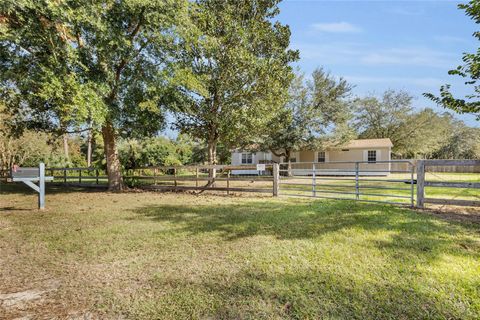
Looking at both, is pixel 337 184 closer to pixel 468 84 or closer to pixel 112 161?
pixel 468 84

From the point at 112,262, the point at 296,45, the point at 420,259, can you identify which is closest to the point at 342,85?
the point at 296,45

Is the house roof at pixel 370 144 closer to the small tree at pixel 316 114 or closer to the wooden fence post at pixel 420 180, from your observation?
the small tree at pixel 316 114

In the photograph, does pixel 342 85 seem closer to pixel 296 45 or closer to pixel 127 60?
pixel 296 45

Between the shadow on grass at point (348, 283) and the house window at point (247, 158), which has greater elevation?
the house window at point (247, 158)

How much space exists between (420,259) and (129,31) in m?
12.1

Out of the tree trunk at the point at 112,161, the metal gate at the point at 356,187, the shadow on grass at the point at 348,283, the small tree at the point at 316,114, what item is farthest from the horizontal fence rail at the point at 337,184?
the small tree at the point at 316,114

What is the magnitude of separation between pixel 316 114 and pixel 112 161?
54.3ft

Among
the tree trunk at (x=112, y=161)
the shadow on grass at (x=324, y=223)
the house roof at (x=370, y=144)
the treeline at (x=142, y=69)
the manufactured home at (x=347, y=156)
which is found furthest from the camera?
the manufactured home at (x=347, y=156)

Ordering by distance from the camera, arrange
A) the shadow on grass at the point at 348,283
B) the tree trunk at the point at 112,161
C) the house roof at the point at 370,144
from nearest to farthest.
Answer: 1. the shadow on grass at the point at 348,283
2. the tree trunk at the point at 112,161
3. the house roof at the point at 370,144

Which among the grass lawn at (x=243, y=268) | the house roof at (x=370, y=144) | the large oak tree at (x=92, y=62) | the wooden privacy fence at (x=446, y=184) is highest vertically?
the large oak tree at (x=92, y=62)

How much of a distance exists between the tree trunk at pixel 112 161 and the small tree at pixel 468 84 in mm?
12718

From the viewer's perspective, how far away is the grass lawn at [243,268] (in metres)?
2.41

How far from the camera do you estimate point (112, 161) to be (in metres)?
12.3

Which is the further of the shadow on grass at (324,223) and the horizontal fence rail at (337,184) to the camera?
the horizontal fence rail at (337,184)
